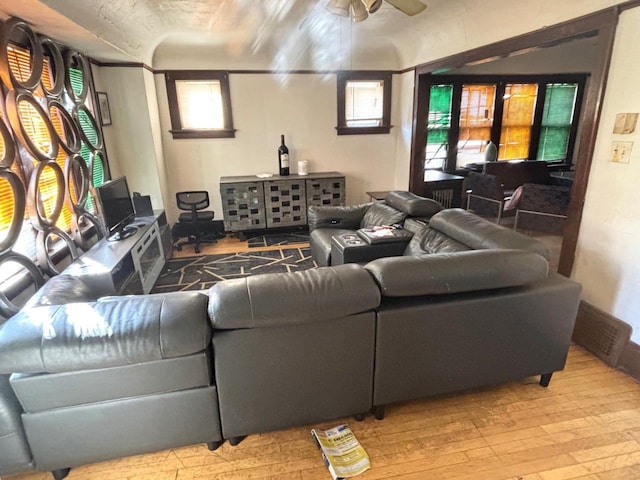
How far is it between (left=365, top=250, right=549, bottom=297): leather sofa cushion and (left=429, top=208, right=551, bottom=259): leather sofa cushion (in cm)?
22

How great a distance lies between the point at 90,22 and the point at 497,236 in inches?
132

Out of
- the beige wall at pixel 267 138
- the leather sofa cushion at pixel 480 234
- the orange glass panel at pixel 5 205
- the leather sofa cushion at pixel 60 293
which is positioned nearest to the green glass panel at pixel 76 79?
the beige wall at pixel 267 138

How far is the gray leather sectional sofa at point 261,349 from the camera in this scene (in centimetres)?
148

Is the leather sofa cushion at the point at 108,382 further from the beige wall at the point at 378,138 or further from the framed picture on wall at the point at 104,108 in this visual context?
the framed picture on wall at the point at 104,108

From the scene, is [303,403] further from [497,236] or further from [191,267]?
[191,267]

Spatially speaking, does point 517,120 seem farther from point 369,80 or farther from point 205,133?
point 205,133

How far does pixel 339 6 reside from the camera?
8.04 feet

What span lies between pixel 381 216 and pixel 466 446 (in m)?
2.19

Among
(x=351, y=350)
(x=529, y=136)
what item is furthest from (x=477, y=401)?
(x=529, y=136)

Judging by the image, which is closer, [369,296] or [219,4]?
[369,296]

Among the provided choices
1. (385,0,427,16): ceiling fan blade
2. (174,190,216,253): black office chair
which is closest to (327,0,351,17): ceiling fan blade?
(385,0,427,16): ceiling fan blade

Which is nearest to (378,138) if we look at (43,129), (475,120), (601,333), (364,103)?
(364,103)

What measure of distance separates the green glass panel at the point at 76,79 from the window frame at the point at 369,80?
125 inches

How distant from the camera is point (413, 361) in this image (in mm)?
1836
